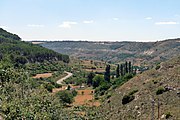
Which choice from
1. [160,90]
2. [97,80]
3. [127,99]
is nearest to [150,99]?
[160,90]

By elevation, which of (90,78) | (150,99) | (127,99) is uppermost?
(150,99)

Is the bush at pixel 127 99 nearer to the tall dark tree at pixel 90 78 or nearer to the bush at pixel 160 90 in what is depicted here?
the bush at pixel 160 90

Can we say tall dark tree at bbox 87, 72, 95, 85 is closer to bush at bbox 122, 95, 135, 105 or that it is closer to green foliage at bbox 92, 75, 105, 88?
green foliage at bbox 92, 75, 105, 88

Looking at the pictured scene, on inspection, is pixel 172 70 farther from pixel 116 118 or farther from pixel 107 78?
pixel 107 78

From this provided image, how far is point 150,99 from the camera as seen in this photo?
78.0 m

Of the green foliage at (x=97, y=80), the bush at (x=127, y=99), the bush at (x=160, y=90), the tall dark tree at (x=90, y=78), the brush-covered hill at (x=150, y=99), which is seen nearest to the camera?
the brush-covered hill at (x=150, y=99)

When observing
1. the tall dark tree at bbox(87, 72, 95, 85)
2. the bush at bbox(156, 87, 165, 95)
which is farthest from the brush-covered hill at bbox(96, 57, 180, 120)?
the tall dark tree at bbox(87, 72, 95, 85)

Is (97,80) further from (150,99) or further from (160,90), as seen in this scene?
(150,99)

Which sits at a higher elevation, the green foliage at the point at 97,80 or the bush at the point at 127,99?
the bush at the point at 127,99

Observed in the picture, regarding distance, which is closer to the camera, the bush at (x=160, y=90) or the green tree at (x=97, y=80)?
the bush at (x=160, y=90)

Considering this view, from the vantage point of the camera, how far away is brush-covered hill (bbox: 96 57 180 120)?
68688 millimetres

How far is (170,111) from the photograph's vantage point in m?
64.5

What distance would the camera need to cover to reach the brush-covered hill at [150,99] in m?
68.7

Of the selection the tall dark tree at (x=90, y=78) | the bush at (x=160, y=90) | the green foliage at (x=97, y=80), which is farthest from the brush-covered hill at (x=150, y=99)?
the tall dark tree at (x=90, y=78)
